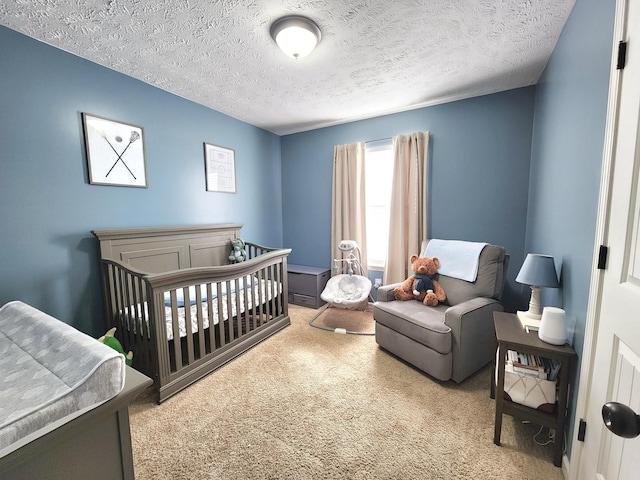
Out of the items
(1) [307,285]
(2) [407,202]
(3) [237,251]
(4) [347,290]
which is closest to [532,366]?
(4) [347,290]

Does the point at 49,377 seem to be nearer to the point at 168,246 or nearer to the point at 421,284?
the point at 168,246

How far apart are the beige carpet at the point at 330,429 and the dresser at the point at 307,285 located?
1.28 m

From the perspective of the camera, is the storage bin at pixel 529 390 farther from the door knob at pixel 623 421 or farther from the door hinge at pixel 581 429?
the door knob at pixel 623 421

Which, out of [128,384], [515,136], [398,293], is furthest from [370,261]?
[128,384]

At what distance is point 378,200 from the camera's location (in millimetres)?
3312

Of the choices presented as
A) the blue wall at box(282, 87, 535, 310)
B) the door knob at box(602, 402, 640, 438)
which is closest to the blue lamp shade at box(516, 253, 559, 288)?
the door knob at box(602, 402, 640, 438)

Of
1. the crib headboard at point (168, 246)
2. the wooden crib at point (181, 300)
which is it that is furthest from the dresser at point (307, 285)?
the crib headboard at point (168, 246)

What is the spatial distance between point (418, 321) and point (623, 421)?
4.43 feet

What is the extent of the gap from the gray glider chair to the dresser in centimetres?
114

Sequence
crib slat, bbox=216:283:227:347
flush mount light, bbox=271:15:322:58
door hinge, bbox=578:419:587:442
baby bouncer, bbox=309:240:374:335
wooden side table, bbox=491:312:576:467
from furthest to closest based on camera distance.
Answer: baby bouncer, bbox=309:240:374:335 < crib slat, bbox=216:283:227:347 < flush mount light, bbox=271:15:322:58 < wooden side table, bbox=491:312:576:467 < door hinge, bbox=578:419:587:442

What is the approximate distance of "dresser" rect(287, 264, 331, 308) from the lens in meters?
3.33

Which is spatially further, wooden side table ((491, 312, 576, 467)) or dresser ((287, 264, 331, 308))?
dresser ((287, 264, 331, 308))

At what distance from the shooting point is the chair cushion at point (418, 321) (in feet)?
5.79

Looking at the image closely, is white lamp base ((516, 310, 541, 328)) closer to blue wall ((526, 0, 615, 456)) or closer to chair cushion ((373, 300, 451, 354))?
blue wall ((526, 0, 615, 456))
